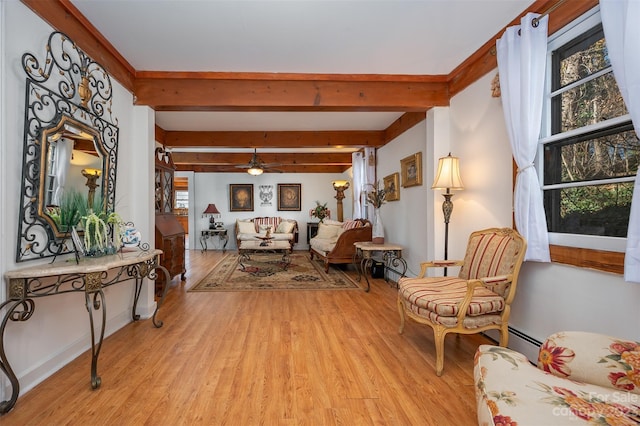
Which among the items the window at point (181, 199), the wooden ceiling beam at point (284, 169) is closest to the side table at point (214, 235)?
the wooden ceiling beam at point (284, 169)

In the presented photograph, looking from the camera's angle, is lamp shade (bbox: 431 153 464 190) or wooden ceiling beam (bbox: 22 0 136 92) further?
lamp shade (bbox: 431 153 464 190)

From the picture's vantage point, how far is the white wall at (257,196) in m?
8.80

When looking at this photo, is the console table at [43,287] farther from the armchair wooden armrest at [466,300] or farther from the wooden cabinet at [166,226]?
the armchair wooden armrest at [466,300]

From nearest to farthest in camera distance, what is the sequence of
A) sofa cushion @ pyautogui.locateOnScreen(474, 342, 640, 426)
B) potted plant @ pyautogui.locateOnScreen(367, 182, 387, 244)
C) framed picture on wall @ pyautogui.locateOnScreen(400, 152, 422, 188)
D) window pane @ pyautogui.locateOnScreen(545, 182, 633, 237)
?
sofa cushion @ pyautogui.locateOnScreen(474, 342, 640, 426) < window pane @ pyautogui.locateOnScreen(545, 182, 633, 237) < framed picture on wall @ pyautogui.locateOnScreen(400, 152, 422, 188) < potted plant @ pyautogui.locateOnScreen(367, 182, 387, 244)

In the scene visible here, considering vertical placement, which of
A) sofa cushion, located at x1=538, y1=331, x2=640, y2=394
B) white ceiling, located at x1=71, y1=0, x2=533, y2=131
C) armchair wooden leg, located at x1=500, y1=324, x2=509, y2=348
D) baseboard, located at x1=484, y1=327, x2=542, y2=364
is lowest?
baseboard, located at x1=484, y1=327, x2=542, y2=364

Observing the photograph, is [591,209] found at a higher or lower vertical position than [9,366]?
higher

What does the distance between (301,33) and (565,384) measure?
8.75ft

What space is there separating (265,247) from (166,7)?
4067mm

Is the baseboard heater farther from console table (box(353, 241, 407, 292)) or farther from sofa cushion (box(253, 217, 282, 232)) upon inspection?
sofa cushion (box(253, 217, 282, 232))

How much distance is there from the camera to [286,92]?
10.4ft

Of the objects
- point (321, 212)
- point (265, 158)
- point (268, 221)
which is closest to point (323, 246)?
point (321, 212)

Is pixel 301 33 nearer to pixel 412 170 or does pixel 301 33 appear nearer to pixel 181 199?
pixel 412 170

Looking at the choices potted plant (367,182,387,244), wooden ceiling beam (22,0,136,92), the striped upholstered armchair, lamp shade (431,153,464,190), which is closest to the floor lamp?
→ lamp shade (431,153,464,190)

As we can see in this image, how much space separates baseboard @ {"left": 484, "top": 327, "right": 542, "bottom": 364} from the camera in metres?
2.15
